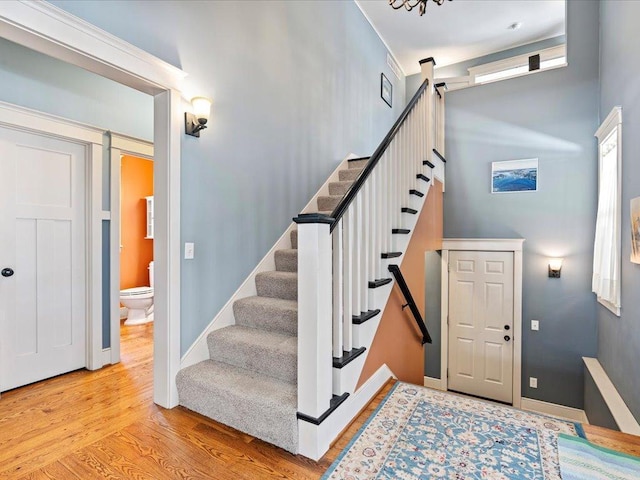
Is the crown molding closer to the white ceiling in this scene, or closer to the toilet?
the toilet

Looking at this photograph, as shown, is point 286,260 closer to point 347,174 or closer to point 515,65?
point 347,174

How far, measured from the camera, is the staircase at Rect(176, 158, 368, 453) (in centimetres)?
184

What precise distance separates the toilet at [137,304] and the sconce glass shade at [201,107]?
3209 mm

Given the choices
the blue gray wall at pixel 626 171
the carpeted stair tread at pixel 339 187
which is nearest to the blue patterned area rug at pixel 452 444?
the blue gray wall at pixel 626 171

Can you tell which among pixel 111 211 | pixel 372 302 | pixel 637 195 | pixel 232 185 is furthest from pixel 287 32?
pixel 637 195

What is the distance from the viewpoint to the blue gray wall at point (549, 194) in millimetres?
4020

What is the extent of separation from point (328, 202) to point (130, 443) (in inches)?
106

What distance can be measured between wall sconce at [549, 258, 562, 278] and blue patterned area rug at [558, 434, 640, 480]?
3.03m

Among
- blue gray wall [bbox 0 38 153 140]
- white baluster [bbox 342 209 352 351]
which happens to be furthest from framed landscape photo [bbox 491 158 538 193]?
blue gray wall [bbox 0 38 153 140]

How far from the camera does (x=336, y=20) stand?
434cm

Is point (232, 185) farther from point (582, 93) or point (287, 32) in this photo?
point (582, 93)

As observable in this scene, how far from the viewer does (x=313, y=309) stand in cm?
168

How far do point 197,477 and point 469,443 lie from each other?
1.37m

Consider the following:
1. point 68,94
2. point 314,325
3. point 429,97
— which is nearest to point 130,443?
point 314,325
